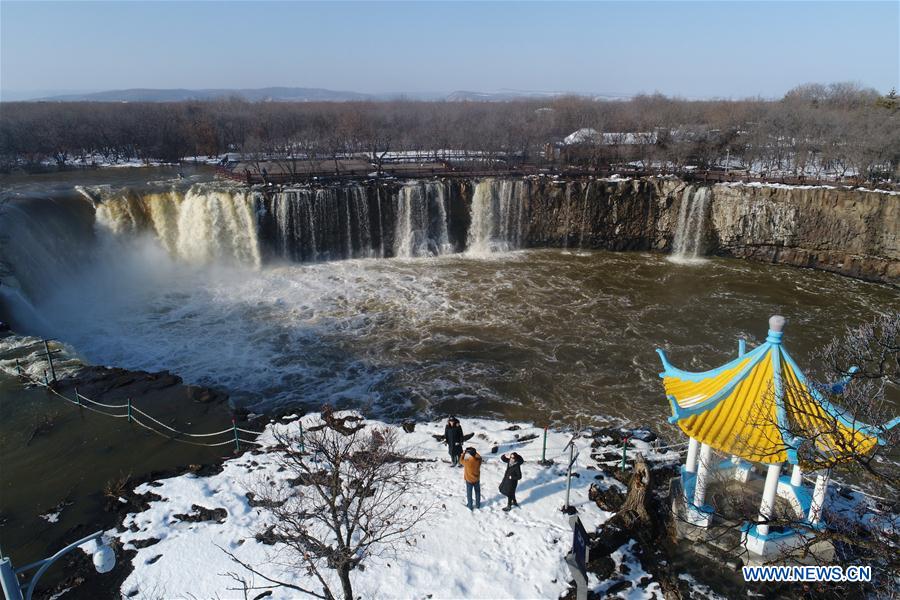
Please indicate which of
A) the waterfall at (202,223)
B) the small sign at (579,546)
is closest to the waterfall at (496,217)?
the waterfall at (202,223)

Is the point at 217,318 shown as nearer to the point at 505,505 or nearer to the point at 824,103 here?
the point at 505,505

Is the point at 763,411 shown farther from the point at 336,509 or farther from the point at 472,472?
the point at 336,509

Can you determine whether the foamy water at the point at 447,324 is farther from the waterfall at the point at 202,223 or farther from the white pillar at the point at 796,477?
the white pillar at the point at 796,477

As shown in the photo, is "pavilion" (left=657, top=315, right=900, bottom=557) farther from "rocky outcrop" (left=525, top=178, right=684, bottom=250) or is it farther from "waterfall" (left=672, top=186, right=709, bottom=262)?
"rocky outcrop" (left=525, top=178, right=684, bottom=250)

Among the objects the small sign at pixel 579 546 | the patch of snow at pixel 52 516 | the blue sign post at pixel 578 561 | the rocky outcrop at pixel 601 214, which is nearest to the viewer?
the blue sign post at pixel 578 561

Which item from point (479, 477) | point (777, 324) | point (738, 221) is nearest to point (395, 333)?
point (479, 477)

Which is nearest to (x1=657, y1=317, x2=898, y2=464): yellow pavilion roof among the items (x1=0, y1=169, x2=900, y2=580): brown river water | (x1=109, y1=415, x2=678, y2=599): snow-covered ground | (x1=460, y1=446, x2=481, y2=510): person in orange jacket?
(x1=109, y1=415, x2=678, y2=599): snow-covered ground
